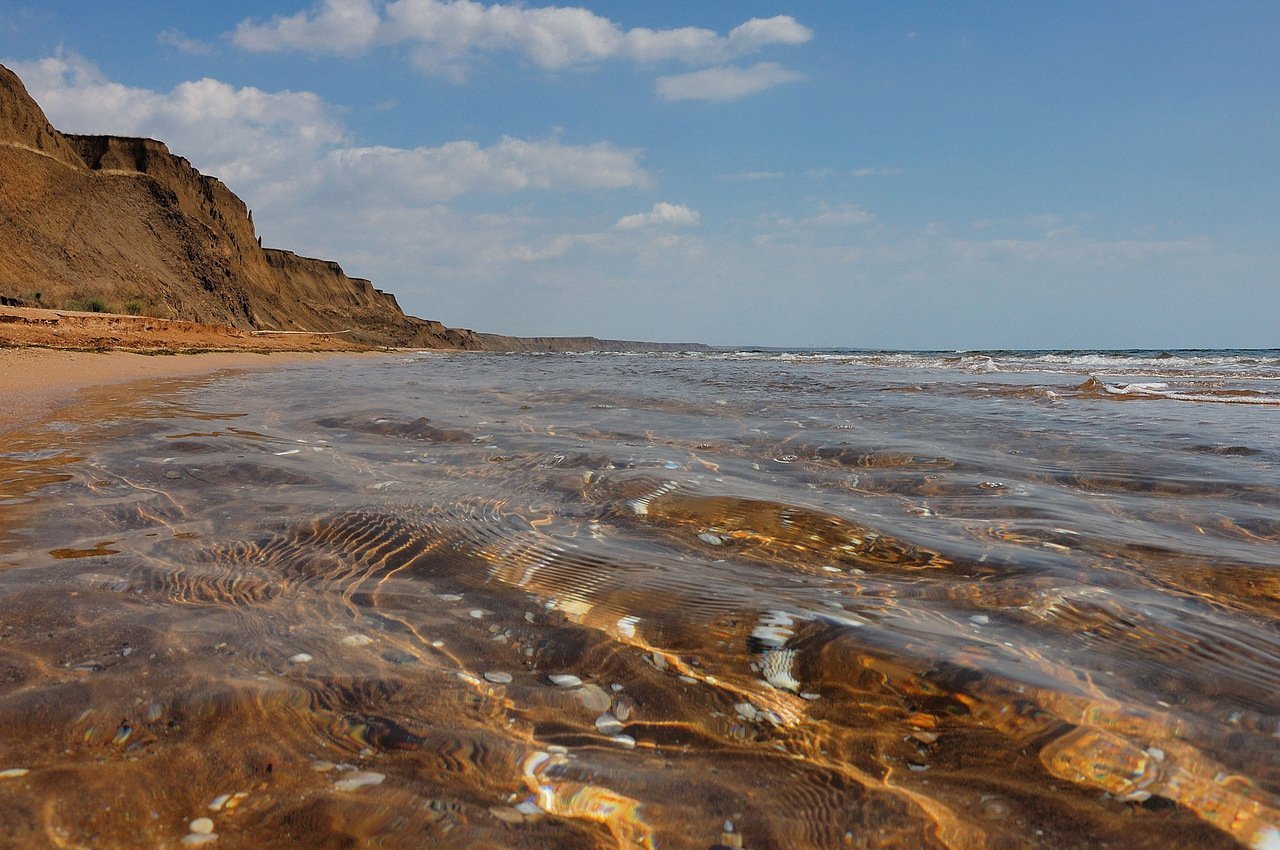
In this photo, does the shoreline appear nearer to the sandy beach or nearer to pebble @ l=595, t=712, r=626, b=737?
the sandy beach

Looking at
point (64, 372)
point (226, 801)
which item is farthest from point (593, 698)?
point (64, 372)

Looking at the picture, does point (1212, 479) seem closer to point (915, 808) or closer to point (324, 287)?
point (915, 808)

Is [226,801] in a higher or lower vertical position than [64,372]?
lower

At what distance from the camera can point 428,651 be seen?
1.84 meters

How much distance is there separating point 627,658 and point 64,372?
11348mm

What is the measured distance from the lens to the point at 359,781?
131cm

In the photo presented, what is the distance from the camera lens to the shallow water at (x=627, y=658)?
1.26m

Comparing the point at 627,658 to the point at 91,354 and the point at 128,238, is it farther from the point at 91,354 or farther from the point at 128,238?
the point at 128,238

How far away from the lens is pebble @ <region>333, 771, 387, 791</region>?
50.8 inches

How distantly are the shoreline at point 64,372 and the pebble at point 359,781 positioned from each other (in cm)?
533

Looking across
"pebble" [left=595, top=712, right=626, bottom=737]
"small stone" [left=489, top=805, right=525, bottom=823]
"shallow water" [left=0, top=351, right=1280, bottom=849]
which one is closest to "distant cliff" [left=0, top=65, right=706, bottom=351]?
"shallow water" [left=0, top=351, right=1280, bottom=849]

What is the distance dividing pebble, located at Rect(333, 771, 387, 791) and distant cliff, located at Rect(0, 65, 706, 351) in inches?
1069

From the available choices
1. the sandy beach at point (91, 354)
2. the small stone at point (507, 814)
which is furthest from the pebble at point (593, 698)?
the sandy beach at point (91, 354)

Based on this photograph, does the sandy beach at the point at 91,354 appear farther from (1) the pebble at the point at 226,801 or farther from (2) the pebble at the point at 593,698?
(2) the pebble at the point at 593,698
